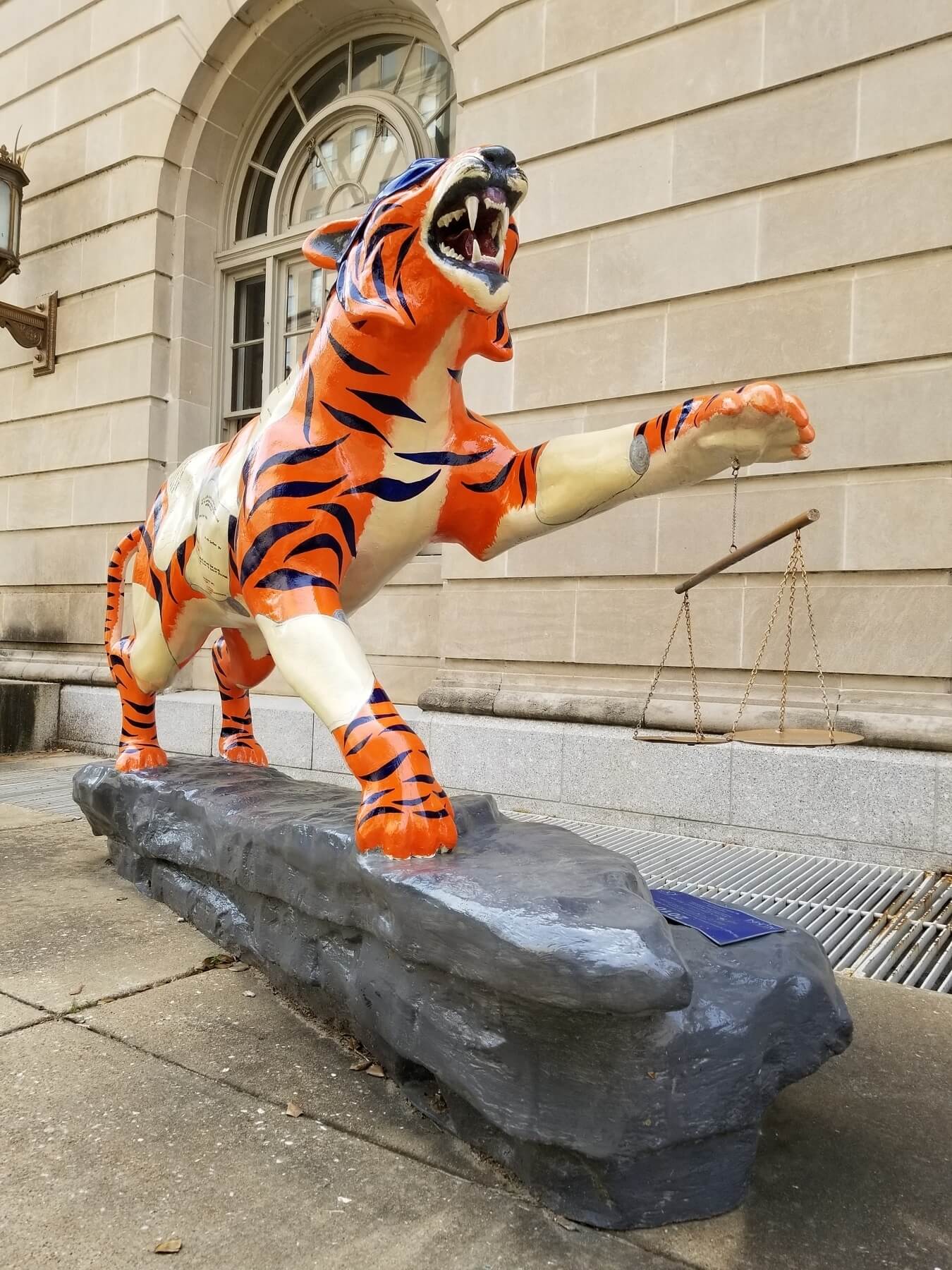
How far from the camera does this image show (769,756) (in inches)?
197

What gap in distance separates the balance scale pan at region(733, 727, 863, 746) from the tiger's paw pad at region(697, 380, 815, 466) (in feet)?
4.04

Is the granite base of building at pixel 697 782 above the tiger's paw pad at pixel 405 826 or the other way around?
the other way around

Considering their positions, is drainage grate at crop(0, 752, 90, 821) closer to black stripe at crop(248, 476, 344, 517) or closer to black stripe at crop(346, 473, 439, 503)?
black stripe at crop(248, 476, 344, 517)

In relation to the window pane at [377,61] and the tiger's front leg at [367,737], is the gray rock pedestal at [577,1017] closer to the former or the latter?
the tiger's front leg at [367,737]

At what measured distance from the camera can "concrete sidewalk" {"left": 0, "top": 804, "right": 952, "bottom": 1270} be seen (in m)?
1.66

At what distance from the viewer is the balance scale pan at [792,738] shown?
11.0ft

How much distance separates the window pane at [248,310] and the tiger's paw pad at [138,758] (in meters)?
5.81

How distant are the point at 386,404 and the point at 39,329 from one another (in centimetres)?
753

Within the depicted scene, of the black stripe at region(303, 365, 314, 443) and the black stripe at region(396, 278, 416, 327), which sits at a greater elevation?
the black stripe at region(396, 278, 416, 327)

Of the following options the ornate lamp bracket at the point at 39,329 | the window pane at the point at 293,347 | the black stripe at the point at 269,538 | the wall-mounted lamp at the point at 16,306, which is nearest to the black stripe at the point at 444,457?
the black stripe at the point at 269,538

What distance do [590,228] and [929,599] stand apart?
304 centimetres

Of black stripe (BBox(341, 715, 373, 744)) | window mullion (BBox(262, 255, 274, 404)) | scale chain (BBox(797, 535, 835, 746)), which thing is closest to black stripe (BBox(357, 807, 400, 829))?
black stripe (BBox(341, 715, 373, 744))

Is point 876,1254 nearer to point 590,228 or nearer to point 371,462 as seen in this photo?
→ point 371,462

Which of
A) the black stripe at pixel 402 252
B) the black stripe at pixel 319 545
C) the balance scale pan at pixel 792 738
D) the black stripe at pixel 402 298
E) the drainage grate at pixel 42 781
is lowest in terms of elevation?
the drainage grate at pixel 42 781
